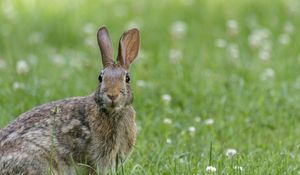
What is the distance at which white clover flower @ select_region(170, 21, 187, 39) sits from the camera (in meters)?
11.2

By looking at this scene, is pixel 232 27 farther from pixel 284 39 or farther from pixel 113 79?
pixel 113 79

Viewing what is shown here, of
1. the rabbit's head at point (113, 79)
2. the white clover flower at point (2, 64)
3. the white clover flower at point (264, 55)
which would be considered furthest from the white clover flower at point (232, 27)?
the rabbit's head at point (113, 79)

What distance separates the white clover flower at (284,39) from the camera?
35.8 ft

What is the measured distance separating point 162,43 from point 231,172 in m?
5.29

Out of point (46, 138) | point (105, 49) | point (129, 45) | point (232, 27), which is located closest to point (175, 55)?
point (232, 27)

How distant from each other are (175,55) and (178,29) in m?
1.33

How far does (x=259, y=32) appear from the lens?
1138cm

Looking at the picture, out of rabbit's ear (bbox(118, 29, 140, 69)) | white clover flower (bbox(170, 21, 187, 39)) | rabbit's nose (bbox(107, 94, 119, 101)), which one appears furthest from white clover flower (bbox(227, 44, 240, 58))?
rabbit's nose (bbox(107, 94, 119, 101))

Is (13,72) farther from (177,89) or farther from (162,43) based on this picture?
(162,43)

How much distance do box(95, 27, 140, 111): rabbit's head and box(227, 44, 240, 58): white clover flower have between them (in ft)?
11.6

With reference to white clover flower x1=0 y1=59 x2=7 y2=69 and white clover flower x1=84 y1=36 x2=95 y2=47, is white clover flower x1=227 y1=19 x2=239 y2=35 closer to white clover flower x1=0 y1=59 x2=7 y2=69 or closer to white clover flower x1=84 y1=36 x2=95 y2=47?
white clover flower x1=84 y1=36 x2=95 y2=47

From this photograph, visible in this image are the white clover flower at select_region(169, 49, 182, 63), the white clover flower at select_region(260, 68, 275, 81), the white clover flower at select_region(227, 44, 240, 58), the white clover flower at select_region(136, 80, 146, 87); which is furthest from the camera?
the white clover flower at select_region(227, 44, 240, 58)

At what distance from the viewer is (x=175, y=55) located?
10125mm

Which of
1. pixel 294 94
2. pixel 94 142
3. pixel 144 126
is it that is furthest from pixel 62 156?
pixel 294 94
